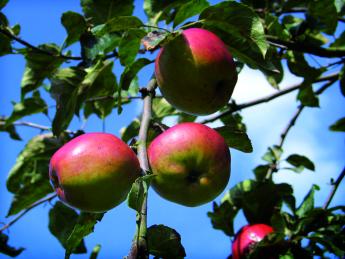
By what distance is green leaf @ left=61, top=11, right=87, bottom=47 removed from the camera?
170 cm

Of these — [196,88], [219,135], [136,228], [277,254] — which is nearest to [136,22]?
[196,88]

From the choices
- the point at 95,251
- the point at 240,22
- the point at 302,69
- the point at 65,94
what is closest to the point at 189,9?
the point at 240,22

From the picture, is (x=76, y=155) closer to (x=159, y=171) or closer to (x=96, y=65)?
(x=159, y=171)

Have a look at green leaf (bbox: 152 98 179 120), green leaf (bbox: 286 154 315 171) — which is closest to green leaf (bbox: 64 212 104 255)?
green leaf (bbox: 152 98 179 120)

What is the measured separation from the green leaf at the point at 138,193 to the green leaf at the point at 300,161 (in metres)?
1.67

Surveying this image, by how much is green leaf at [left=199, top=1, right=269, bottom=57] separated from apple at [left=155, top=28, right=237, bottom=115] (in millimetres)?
54

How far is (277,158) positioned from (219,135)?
1.21m

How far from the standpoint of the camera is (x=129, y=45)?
4.30 ft

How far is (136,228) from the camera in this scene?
937 millimetres

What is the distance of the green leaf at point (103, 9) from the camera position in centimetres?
183

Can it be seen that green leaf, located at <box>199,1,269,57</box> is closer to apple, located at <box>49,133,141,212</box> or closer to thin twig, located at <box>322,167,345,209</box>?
apple, located at <box>49,133,141,212</box>

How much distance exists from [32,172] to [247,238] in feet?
3.25

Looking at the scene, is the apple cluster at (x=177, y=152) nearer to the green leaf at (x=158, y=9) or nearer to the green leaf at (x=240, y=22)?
the green leaf at (x=240, y=22)

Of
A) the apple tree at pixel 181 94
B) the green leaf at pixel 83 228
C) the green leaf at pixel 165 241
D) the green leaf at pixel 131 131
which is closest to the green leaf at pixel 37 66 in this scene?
the apple tree at pixel 181 94
